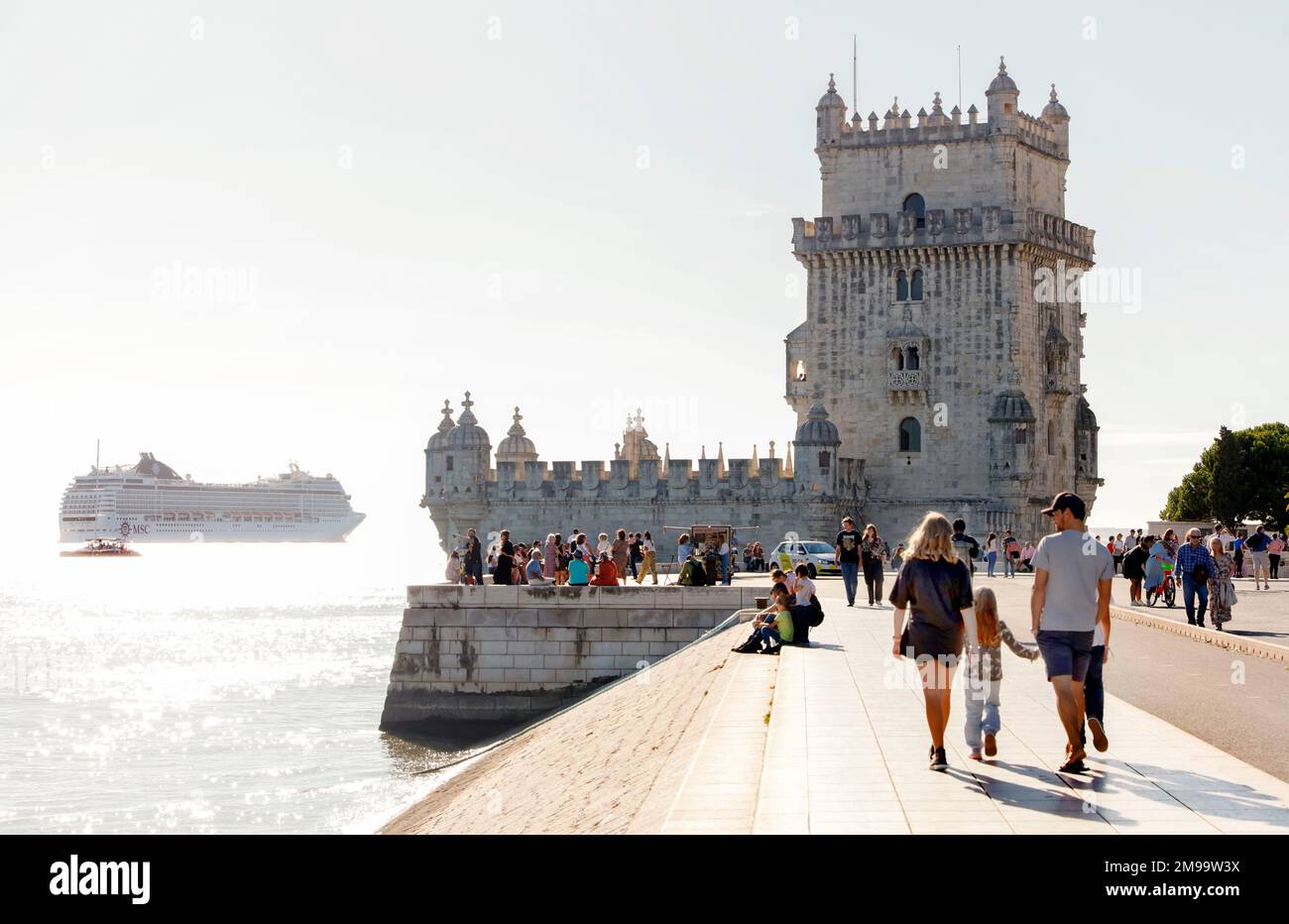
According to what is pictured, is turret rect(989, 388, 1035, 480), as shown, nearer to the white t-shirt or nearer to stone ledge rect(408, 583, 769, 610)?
stone ledge rect(408, 583, 769, 610)

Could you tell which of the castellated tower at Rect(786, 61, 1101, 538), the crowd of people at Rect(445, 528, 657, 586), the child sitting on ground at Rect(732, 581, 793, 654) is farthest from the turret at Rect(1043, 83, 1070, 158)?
the child sitting on ground at Rect(732, 581, 793, 654)

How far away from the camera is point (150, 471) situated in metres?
192

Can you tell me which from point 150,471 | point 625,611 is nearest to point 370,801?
point 625,611

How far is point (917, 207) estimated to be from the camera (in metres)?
54.2

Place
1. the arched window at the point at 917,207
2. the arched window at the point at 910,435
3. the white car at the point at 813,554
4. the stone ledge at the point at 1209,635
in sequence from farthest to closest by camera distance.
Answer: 1. the arched window at the point at 917,207
2. the arched window at the point at 910,435
3. the white car at the point at 813,554
4. the stone ledge at the point at 1209,635

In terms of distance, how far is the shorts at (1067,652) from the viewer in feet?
40.1

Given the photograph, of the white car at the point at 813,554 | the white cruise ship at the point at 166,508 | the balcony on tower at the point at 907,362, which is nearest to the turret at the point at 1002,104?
the balcony on tower at the point at 907,362

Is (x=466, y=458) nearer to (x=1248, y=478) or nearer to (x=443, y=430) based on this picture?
(x=443, y=430)

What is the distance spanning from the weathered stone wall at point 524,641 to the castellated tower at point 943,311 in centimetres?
2122

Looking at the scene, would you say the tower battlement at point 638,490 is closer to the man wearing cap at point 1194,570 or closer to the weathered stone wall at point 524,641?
the weathered stone wall at point 524,641

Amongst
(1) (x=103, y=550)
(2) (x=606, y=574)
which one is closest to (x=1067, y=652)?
(2) (x=606, y=574)

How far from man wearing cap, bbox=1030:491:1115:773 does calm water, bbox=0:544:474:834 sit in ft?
48.8

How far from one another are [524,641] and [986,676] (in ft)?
70.5
